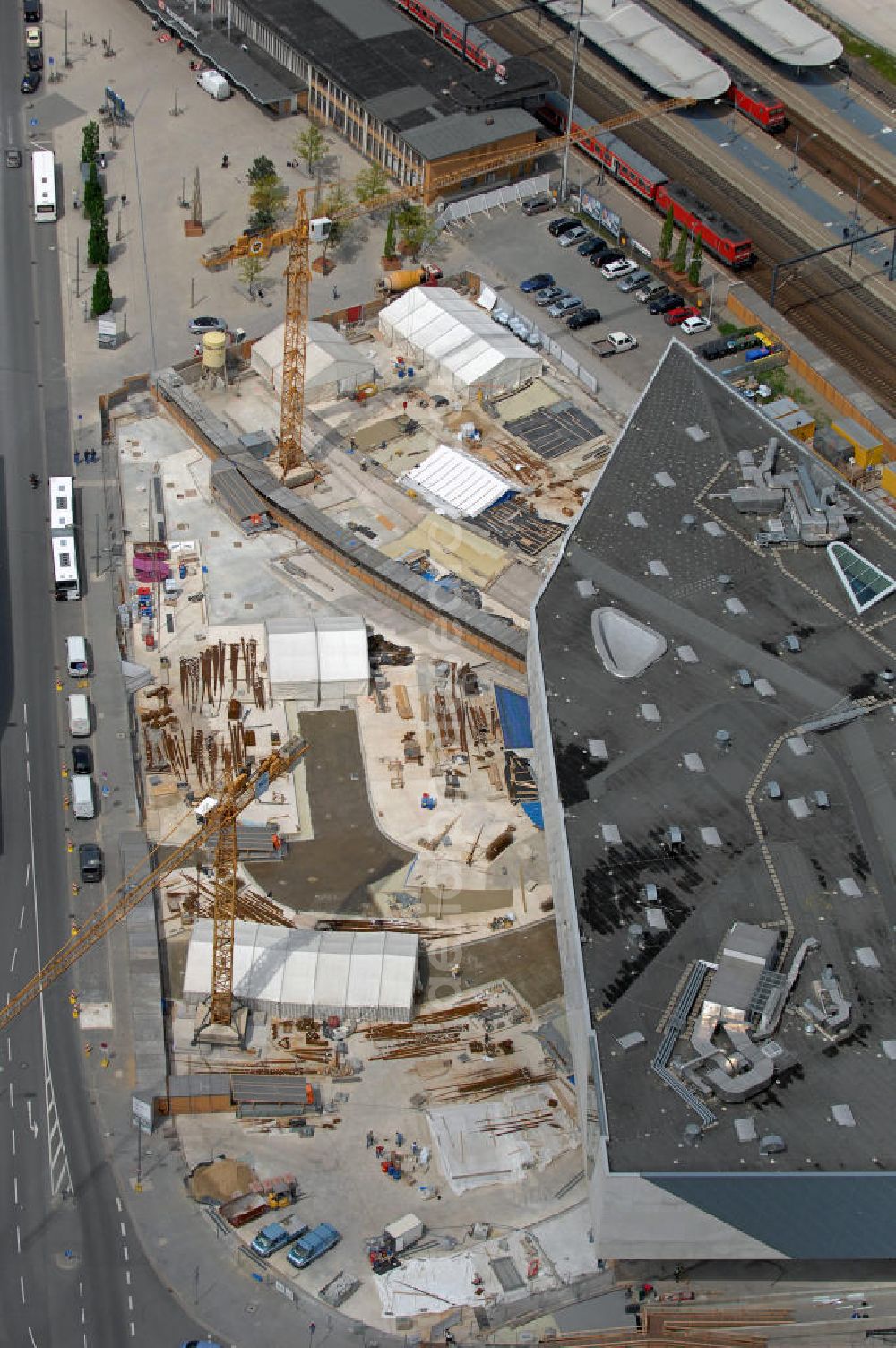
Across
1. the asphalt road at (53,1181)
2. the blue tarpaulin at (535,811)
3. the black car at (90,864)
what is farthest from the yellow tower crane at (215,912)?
the blue tarpaulin at (535,811)

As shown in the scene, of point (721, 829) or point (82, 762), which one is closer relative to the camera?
point (721, 829)

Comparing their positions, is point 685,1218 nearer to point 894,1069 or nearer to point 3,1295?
point 894,1069

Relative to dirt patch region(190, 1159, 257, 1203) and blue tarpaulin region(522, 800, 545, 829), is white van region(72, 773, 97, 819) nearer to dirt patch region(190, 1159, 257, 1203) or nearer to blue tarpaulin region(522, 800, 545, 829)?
dirt patch region(190, 1159, 257, 1203)

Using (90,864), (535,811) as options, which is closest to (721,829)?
(535,811)

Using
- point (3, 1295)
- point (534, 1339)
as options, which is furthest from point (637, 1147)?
point (3, 1295)

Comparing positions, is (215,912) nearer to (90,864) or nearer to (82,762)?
(90,864)

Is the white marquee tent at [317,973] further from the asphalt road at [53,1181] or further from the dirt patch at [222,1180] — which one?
the dirt patch at [222,1180]
